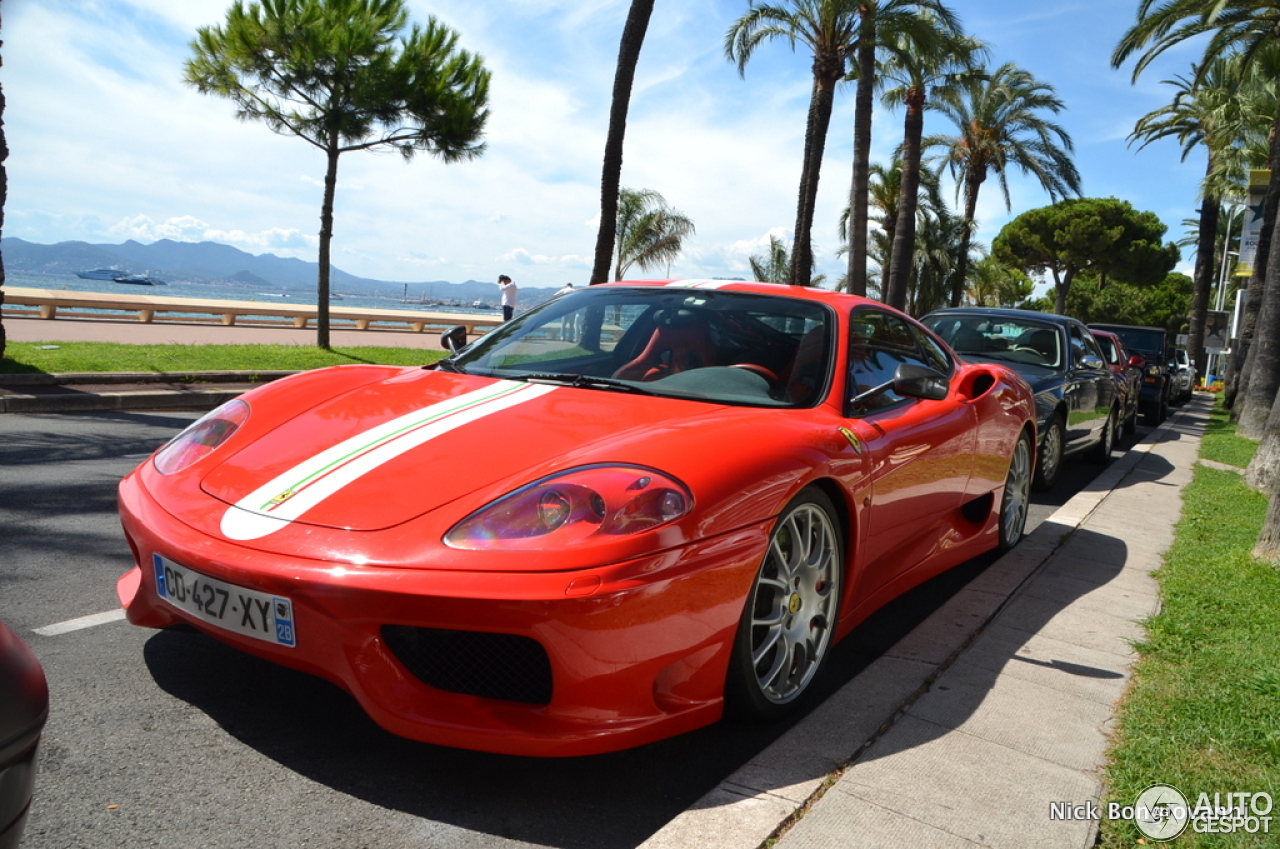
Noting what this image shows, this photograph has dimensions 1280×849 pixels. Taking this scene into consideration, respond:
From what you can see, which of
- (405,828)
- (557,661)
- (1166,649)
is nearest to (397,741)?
(405,828)

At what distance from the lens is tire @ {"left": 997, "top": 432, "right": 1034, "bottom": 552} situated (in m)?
5.21

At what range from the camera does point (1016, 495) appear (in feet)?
17.7

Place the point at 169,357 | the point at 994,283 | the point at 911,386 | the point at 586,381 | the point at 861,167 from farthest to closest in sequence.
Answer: the point at 994,283 → the point at 861,167 → the point at 169,357 → the point at 911,386 → the point at 586,381

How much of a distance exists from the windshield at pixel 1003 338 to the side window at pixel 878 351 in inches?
168

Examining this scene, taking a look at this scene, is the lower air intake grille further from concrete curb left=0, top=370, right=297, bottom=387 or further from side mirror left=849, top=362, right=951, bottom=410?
concrete curb left=0, top=370, right=297, bottom=387

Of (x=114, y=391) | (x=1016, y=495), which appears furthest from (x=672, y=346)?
(x=114, y=391)

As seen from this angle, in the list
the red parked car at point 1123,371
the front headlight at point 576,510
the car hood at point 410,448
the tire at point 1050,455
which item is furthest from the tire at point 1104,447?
the front headlight at point 576,510

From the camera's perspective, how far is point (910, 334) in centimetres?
453

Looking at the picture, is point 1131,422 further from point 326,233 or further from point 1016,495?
point 326,233

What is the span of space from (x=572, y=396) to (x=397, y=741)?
47.0 inches

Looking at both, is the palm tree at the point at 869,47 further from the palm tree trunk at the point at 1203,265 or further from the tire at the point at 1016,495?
the palm tree trunk at the point at 1203,265

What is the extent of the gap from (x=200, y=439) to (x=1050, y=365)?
7.10 metres

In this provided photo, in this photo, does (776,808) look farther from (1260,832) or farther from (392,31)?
(392,31)

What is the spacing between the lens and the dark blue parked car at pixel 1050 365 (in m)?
7.77
